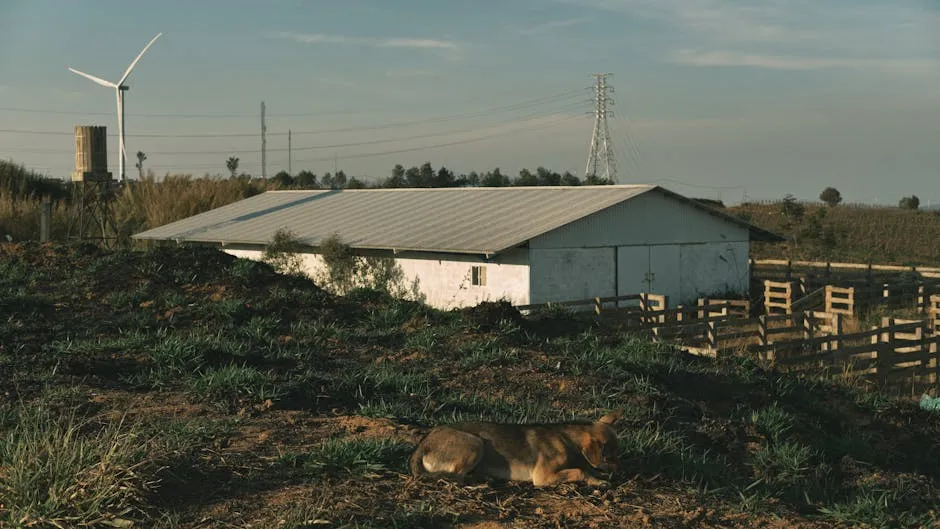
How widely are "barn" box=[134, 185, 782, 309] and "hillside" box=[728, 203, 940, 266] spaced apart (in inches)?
813

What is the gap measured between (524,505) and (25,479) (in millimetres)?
2830

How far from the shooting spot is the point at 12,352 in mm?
10453

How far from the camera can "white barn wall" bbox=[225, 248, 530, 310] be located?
28.4 meters

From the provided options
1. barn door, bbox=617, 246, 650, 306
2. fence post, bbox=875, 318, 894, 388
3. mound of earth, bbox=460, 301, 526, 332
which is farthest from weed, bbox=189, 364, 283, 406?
barn door, bbox=617, 246, 650, 306

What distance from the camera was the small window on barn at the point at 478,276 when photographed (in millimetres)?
29359

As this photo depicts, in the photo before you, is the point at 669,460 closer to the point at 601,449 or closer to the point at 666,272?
the point at 601,449

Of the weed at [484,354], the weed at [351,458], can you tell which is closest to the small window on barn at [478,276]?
the weed at [484,354]

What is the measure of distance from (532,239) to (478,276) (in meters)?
2.66

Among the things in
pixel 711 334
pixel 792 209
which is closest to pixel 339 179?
pixel 792 209

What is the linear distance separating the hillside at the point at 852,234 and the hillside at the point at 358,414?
4354 cm

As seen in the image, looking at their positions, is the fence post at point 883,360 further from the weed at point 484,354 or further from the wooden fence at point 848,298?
the wooden fence at point 848,298

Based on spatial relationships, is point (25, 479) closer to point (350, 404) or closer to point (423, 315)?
point (350, 404)

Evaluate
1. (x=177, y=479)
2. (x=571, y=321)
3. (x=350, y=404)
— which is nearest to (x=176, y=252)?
(x=571, y=321)

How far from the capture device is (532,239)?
1090 inches
